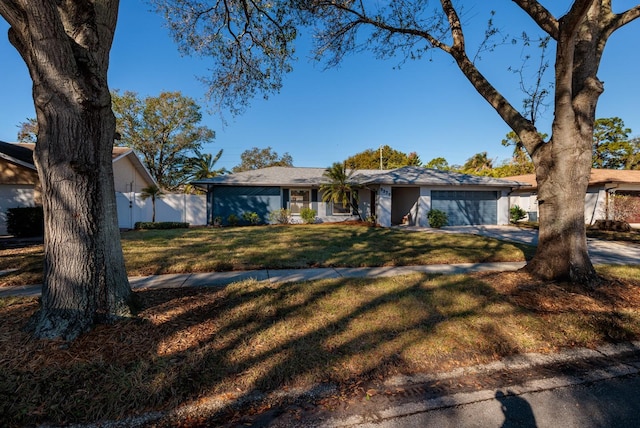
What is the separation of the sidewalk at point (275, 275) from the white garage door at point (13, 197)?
1037cm

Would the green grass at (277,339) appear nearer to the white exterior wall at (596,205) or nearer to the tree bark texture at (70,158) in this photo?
the tree bark texture at (70,158)

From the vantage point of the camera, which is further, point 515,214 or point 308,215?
point 515,214

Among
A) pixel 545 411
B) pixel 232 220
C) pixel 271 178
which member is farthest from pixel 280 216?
pixel 545 411

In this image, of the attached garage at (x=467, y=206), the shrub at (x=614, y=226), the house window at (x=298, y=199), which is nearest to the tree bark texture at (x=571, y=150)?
the attached garage at (x=467, y=206)

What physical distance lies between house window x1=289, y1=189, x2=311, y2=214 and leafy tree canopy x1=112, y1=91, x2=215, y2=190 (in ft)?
55.5

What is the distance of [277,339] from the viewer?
3.04 metres

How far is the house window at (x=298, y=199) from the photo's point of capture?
17500 millimetres

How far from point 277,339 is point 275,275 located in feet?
8.71

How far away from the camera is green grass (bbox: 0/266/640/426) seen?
2240 millimetres

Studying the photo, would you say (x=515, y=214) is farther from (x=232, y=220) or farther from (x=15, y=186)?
(x=15, y=186)

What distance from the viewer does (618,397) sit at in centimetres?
233

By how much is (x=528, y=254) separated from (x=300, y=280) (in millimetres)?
6295

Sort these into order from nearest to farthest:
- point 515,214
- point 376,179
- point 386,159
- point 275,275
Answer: point 275,275 < point 376,179 < point 515,214 < point 386,159

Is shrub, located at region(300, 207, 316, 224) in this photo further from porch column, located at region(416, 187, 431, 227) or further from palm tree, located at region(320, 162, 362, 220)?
porch column, located at region(416, 187, 431, 227)
